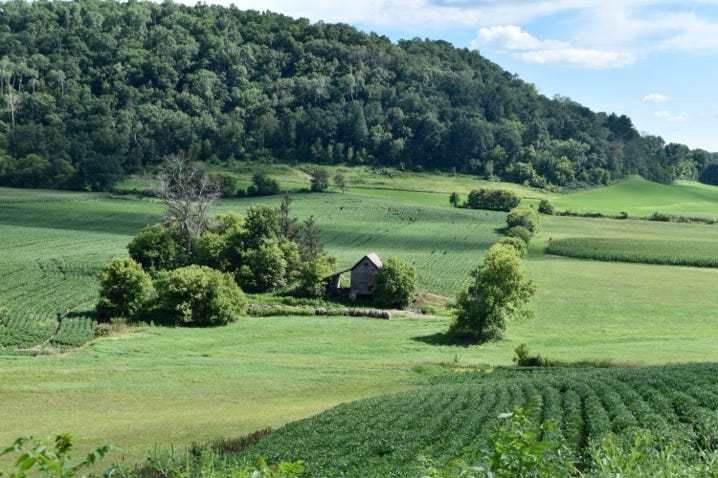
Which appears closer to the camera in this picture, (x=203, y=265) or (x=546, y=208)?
(x=203, y=265)

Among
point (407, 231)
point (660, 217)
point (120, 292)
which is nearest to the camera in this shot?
point (120, 292)

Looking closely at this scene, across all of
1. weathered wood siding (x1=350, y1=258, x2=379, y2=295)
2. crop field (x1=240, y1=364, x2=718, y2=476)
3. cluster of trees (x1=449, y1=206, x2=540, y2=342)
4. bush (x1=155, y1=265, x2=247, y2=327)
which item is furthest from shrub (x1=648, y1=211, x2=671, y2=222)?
crop field (x1=240, y1=364, x2=718, y2=476)

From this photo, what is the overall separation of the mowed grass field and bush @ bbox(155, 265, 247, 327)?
1912mm

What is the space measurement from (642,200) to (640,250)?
7691 centimetres

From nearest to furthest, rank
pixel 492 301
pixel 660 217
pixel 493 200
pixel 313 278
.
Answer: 1. pixel 492 301
2. pixel 313 278
3. pixel 660 217
4. pixel 493 200

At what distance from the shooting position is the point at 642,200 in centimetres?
17338

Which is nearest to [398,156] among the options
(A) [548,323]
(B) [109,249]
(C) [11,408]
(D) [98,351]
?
(B) [109,249]

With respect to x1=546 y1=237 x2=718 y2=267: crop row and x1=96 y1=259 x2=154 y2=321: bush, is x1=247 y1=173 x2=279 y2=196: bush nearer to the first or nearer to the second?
x1=546 y1=237 x2=718 y2=267: crop row

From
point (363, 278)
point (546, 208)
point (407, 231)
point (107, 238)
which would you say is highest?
point (546, 208)

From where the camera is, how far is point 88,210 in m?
124

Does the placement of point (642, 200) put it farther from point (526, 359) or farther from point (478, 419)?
point (478, 419)

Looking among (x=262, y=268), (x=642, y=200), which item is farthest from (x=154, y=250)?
(x=642, y=200)

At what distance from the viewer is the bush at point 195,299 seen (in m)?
59.5

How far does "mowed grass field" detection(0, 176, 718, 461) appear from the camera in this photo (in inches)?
1267
